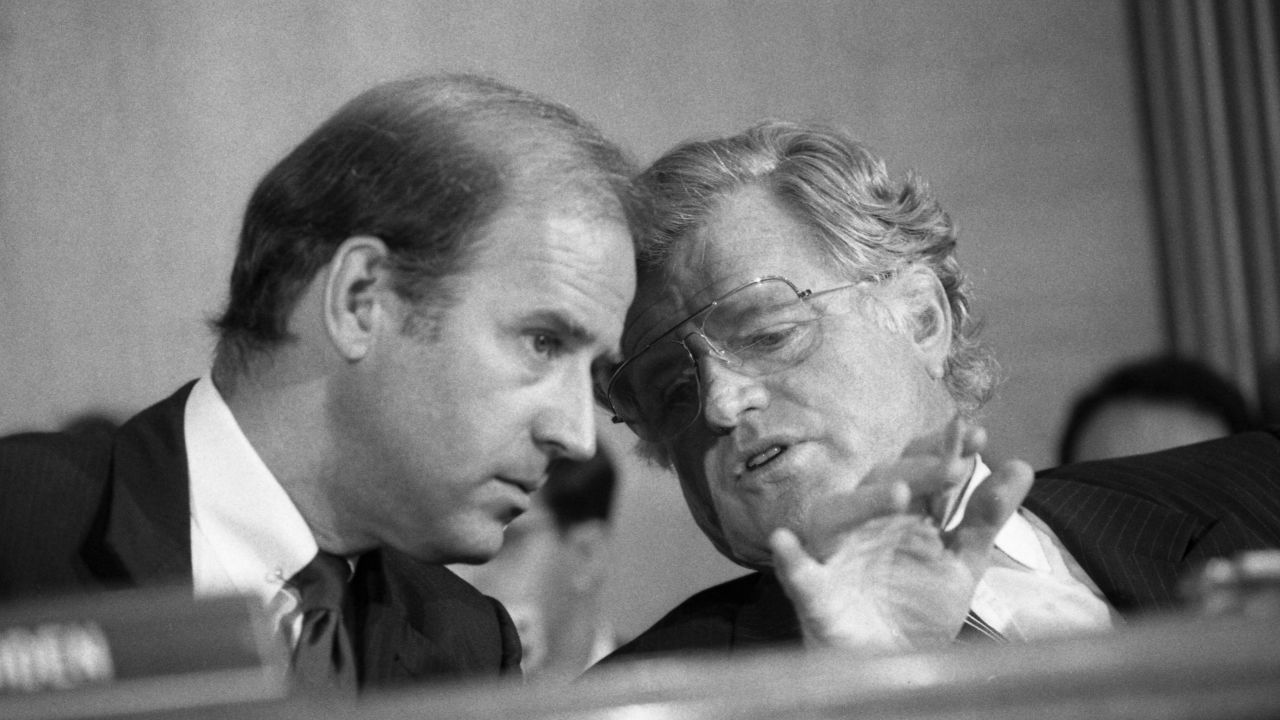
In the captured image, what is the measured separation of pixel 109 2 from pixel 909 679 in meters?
2.63

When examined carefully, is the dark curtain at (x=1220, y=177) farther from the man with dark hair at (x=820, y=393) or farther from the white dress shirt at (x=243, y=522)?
the white dress shirt at (x=243, y=522)

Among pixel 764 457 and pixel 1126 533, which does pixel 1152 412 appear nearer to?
pixel 1126 533

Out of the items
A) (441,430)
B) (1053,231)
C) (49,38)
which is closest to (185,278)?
(49,38)

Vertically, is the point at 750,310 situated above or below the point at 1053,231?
above

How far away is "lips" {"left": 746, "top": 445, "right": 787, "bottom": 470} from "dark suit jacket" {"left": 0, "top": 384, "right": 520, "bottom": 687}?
0.42 meters

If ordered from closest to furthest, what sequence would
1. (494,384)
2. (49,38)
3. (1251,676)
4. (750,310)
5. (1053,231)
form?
1. (1251,676)
2. (494,384)
3. (750,310)
4. (49,38)
5. (1053,231)

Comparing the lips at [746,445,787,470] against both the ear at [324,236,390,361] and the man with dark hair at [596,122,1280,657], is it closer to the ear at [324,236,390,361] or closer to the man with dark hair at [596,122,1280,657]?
the man with dark hair at [596,122,1280,657]

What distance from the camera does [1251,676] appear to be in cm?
72

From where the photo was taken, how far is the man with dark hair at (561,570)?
10.5ft

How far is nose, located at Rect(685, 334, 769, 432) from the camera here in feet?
6.11

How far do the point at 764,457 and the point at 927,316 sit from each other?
1.25 ft

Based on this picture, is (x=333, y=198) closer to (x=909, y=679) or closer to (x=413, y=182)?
(x=413, y=182)

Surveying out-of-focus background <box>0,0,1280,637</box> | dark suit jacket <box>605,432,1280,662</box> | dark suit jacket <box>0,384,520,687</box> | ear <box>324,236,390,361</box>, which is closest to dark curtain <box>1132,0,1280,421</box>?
out-of-focus background <box>0,0,1280,637</box>

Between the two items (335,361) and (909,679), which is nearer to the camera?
(909,679)
